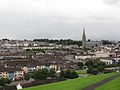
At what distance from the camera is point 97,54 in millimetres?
107375

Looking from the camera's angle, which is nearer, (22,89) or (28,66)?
(22,89)

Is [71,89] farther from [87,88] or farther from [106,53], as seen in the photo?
[106,53]

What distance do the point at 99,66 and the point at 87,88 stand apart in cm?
2771

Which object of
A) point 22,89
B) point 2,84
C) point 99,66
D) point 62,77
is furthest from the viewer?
point 99,66

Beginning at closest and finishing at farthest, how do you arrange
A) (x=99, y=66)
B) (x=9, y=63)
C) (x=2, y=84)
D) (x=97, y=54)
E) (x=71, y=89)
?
(x=71, y=89), (x=2, y=84), (x=99, y=66), (x=9, y=63), (x=97, y=54)

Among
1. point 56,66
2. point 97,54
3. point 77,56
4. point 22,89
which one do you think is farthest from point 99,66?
point 97,54

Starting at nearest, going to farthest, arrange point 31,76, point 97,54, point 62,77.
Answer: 1. point 62,77
2. point 31,76
3. point 97,54

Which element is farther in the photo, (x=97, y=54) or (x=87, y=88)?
(x=97, y=54)

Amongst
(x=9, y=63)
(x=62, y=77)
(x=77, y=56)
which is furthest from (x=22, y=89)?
(x=77, y=56)

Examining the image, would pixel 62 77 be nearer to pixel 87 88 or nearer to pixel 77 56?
pixel 87 88

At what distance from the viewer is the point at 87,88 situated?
2898 cm

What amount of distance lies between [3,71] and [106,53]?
62.9 metres

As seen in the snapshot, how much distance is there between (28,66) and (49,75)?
1432 centimetres

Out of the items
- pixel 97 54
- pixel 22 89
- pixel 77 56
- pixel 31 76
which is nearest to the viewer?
pixel 22 89
